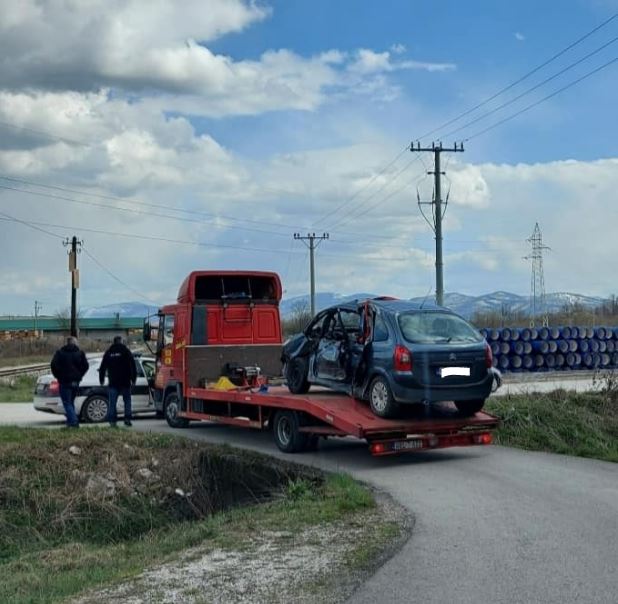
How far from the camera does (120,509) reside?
12094 millimetres

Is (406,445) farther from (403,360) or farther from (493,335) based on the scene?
(493,335)

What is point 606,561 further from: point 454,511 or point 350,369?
point 350,369

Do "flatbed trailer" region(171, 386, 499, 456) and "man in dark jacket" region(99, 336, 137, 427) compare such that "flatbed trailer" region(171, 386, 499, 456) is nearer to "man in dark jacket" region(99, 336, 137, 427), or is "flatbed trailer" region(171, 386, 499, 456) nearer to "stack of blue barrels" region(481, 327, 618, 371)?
"man in dark jacket" region(99, 336, 137, 427)

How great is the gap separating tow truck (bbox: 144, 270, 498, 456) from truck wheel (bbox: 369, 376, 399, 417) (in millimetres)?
934

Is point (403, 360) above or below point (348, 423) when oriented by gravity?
above

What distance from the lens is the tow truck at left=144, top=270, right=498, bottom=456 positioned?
13.6 meters

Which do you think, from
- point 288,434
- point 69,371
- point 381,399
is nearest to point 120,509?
point 288,434

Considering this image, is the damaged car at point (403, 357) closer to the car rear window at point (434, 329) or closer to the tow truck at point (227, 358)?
the car rear window at point (434, 329)

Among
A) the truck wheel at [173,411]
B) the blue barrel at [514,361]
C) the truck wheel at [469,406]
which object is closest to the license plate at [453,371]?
the truck wheel at [469,406]

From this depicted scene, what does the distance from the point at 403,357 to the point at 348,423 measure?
115cm

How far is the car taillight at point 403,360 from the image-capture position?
11.7m

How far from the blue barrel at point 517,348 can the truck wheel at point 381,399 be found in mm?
19137

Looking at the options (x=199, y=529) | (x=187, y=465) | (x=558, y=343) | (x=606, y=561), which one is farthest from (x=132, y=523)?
(x=558, y=343)

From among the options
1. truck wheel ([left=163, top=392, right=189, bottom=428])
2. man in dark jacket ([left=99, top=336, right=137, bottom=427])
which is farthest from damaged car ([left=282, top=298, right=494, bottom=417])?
man in dark jacket ([left=99, top=336, right=137, bottom=427])
